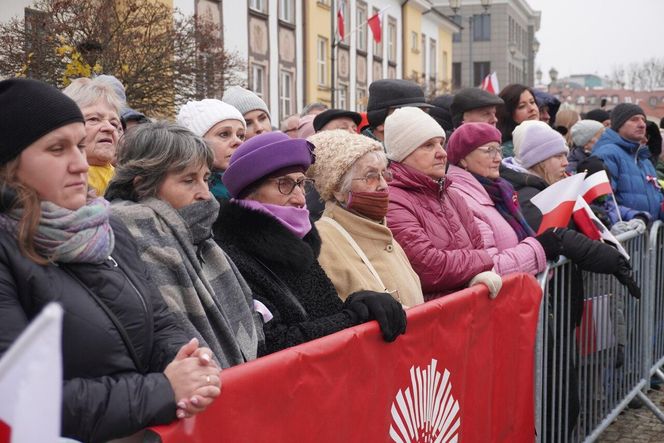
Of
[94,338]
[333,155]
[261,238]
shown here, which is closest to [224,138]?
[333,155]

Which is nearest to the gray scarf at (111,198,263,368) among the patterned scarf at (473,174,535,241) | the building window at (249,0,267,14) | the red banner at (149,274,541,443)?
the red banner at (149,274,541,443)

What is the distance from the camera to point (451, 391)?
3.61 m

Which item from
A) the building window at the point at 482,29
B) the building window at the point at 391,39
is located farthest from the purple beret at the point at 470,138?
the building window at the point at 482,29

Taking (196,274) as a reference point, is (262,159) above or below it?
above

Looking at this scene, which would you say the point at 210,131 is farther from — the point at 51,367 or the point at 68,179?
the point at 51,367

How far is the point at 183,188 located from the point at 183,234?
6.9 inches

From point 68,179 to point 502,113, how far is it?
5338mm

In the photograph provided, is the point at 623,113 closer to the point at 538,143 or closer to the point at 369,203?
the point at 538,143

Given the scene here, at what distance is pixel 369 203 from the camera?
3928 mm

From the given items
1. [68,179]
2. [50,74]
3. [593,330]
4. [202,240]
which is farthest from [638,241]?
[50,74]

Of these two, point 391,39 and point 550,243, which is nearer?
point 550,243

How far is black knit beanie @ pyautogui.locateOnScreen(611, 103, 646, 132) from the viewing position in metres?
7.63

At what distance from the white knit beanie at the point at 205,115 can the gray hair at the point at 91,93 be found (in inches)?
16.3

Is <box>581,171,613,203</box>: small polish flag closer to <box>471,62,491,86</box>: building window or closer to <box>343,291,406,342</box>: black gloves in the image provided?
<box>343,291,406,342</box>: black gloves
